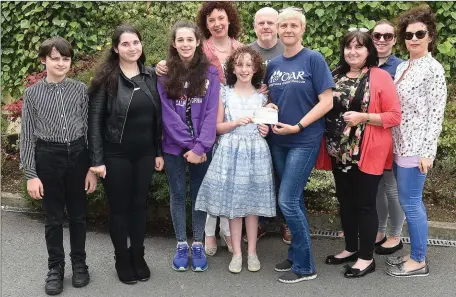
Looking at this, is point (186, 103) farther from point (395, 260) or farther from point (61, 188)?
point (395, 260)

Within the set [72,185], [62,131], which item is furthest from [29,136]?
[72,185]

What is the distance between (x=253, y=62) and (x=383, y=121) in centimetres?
117

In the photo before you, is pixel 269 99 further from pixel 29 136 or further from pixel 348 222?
pixel 29 136

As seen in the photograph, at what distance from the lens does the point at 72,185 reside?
4.16m

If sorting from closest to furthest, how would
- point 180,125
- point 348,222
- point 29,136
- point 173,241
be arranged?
point 29,136 < point 180,125 < point 348,222 < point 173,241

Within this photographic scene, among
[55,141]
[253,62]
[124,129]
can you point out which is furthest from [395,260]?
[55,141]

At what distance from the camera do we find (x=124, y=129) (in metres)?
4.12

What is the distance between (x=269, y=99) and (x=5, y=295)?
268 cm

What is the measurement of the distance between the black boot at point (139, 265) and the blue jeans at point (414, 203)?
2.27m

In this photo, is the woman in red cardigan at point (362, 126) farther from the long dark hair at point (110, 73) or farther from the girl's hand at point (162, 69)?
the long dark hair at point (110, 73)

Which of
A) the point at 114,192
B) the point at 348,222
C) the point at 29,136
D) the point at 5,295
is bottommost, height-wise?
the point at 5,295

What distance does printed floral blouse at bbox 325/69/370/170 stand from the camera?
4258 millimetres

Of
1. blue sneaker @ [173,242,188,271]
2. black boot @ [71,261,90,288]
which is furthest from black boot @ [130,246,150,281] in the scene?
black boot @ [71,261,90,288]

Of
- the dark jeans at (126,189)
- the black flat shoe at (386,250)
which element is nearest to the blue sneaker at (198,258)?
the dark jeans at (126,189)
